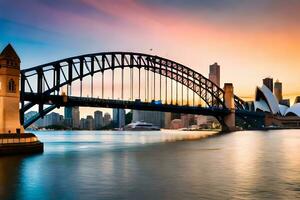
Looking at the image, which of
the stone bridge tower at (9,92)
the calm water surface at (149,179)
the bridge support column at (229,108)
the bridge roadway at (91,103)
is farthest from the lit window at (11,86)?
the bridge support column at (229,108)

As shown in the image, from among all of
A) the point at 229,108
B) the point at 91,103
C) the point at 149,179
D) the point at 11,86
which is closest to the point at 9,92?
the point at 11,86

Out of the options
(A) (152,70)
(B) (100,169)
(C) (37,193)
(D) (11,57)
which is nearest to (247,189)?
(C) (37,193)

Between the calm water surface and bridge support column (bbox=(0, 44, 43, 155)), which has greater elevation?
bridge support column (bbox=(0, 44, 43, 155))

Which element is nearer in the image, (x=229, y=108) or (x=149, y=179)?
(x=149, y=179)

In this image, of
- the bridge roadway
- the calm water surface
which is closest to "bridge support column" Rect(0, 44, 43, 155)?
the calm water surface

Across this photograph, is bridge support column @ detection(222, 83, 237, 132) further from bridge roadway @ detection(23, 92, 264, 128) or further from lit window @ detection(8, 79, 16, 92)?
lit window @ detection(8, 79, 16, 92)

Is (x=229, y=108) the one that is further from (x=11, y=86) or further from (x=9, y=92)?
(x=9, y=92)
